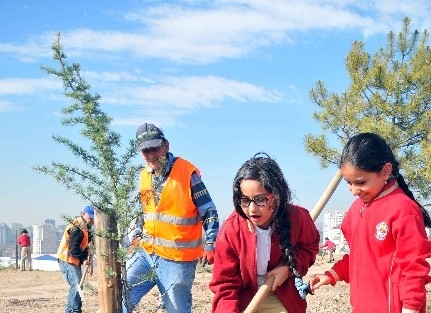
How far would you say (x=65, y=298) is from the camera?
1332cm

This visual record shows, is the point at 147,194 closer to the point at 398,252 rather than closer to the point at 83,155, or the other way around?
the point at 83,155

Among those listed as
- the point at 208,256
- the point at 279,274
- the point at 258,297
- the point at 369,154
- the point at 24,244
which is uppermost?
the point at 24,244

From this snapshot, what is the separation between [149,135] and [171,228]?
0.66 m

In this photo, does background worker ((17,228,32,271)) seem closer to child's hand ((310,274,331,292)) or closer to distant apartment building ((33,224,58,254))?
child's hand ((310,274,331,292))

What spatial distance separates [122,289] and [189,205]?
33.7 inches

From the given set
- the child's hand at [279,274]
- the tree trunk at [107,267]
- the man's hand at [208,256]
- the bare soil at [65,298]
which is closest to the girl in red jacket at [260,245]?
the child's hand at [279,274]

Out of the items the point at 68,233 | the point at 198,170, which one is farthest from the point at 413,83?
the point at 198,170

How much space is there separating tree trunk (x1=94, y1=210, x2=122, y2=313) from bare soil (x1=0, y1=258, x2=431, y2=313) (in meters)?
3.43

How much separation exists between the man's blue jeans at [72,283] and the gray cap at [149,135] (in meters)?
3.53

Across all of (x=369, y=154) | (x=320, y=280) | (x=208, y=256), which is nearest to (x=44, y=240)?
(x=208, y=256)

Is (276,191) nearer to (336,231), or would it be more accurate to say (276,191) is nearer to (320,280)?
(320,280)

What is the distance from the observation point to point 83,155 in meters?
3.72

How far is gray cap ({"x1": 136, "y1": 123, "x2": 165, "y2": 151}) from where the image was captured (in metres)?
4.42

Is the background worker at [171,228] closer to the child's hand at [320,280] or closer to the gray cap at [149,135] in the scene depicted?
the gray cap at [149,135]
